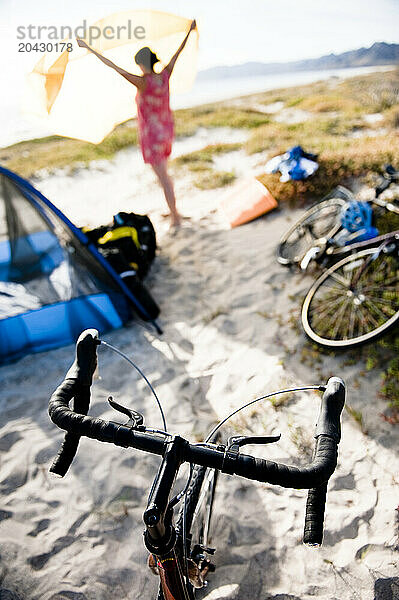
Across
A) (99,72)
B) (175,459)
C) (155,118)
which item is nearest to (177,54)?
(155,118)

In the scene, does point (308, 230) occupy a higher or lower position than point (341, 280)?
higher

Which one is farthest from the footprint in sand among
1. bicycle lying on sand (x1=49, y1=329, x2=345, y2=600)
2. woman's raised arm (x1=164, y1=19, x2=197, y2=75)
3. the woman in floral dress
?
woman's raised arm (x1=164, y1=19, x2=197, y2=75)

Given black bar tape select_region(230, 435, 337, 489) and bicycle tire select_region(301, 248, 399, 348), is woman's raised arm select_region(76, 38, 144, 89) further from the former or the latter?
black bar tape select_region(230, 435, 337, 489)

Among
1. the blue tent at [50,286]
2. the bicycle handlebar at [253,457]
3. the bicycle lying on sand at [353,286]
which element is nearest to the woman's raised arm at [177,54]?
the blue tent at [50,286]

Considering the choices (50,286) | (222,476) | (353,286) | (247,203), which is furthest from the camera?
(247,203)

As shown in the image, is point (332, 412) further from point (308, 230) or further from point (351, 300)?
point (308, 230)

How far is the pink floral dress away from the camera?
5.16 meters

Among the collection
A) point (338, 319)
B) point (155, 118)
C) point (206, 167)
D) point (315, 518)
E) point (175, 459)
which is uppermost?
point (155, 118)

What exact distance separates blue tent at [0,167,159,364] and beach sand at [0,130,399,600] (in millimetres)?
234

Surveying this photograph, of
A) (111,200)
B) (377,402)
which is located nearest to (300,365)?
(377,402)

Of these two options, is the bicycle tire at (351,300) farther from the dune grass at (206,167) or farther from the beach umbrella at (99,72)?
the dune grass at (206,167)

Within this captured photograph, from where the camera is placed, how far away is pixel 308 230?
4.99m

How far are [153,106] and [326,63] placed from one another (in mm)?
39395

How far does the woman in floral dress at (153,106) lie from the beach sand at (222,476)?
1.87 meters
